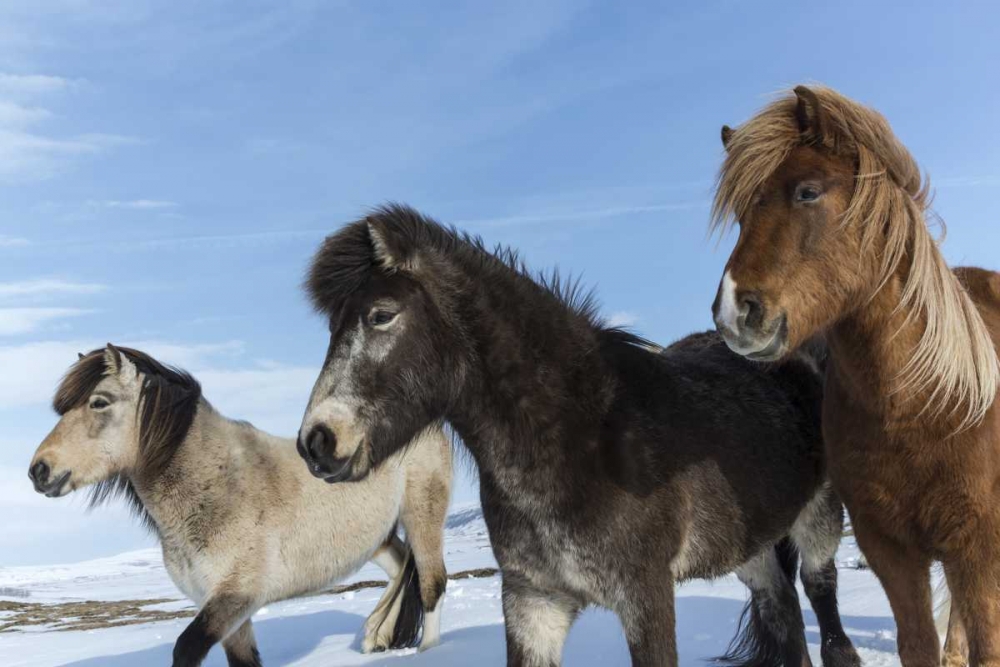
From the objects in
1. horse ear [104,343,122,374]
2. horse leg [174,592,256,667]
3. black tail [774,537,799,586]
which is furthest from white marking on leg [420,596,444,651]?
black tail [774,537,799,586]

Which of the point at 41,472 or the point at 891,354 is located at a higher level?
the point at 41,472

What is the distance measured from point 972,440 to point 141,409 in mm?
5397

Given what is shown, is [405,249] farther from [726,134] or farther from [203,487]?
[203,487]

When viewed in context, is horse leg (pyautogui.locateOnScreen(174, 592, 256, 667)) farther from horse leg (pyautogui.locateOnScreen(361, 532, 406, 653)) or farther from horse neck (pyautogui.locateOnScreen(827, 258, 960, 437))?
horse neck (pyautogui.locateOnScreen(827, 258, 960, 437))

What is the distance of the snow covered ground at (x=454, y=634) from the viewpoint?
6281mm

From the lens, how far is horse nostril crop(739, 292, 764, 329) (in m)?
2.96

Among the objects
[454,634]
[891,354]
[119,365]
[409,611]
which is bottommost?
[454,634]

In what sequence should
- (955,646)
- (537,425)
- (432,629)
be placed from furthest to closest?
(432,629), (955,646), (537,425)

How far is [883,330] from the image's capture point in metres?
3.21

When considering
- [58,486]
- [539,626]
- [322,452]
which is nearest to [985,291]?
[539,626]

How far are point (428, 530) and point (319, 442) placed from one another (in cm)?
471

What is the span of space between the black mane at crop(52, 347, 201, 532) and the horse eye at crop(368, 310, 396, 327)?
3.48m

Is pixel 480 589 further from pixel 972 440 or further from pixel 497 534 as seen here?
pixel 972 440

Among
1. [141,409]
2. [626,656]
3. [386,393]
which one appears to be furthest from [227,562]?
[386,393]
